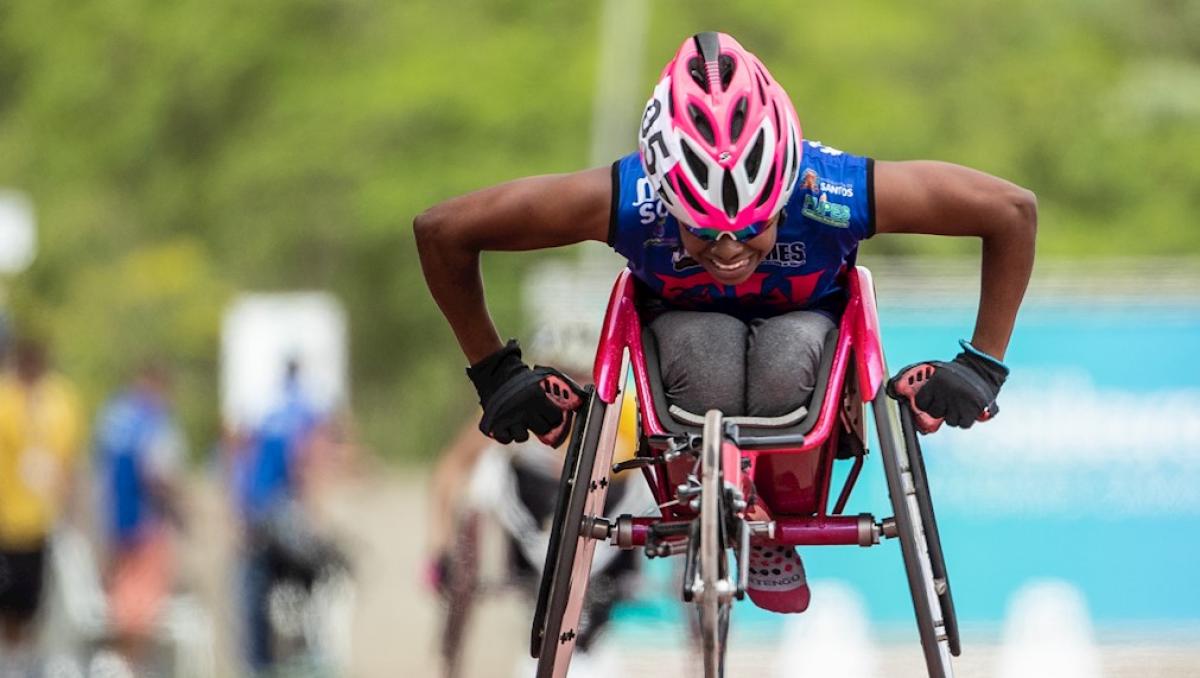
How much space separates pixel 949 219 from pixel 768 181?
540mm

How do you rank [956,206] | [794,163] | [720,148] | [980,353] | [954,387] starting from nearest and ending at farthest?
[720,148], [794,163], [956,206], [954,387], [980,353]

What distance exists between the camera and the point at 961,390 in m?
5.95

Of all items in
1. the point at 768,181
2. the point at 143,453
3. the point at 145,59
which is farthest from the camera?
the point at 145,59

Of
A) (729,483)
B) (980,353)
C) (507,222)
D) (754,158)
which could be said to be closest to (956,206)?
(980,353)

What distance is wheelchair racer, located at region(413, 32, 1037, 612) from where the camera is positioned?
5.67 metres

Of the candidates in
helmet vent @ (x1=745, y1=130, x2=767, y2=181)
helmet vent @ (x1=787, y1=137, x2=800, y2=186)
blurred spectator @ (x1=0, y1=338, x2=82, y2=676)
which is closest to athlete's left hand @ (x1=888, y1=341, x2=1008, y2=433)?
helmet vent @ (x1=787, y1=137, x2=800, y2=186)

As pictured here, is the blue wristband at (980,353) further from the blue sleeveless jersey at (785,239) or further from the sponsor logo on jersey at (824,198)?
the sponsor logo on jersey at (824,198)

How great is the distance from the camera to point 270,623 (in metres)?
14.4

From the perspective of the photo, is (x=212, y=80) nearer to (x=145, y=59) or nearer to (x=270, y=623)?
(x=145, y=59)

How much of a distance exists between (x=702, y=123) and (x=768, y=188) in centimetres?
24

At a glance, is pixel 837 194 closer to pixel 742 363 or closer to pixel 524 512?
pixel 742 363

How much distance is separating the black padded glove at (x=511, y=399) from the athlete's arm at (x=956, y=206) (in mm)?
1047

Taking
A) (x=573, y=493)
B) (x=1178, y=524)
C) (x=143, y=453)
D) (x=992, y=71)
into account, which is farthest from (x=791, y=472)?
(x=992, y=71)

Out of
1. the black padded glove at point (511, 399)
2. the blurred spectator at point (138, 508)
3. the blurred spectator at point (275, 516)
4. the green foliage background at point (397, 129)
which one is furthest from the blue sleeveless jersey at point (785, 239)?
the green foliage background at point (397, 129)
